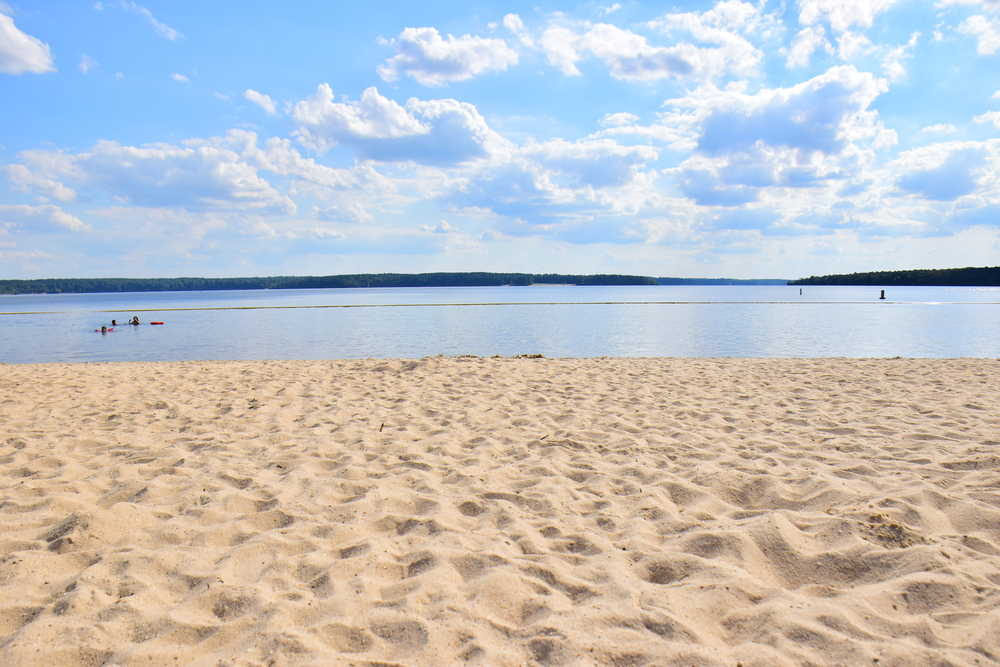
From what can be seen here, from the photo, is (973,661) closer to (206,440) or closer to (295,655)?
(295,655)

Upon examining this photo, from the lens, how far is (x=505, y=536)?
363 centimetres

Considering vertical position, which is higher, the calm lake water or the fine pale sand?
the fine pale sand

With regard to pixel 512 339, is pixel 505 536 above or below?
above

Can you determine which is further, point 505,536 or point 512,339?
point 512,339

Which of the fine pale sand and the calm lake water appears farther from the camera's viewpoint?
the calm lake water

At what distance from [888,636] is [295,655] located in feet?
9.32

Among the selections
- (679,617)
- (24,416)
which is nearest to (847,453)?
(679,617)

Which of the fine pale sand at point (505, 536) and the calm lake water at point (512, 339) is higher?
the fine pale sand at point (505, 536)

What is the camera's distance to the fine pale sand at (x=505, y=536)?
2.54 m

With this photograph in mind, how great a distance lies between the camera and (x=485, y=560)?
129 inches

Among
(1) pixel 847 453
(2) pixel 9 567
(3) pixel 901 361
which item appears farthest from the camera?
(3) pixel 901 361

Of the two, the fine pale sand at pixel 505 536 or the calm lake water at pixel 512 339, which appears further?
the calm lake water at pixel 512 339

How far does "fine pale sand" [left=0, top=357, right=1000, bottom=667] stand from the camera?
254cm

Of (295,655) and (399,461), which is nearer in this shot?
(295,655)
